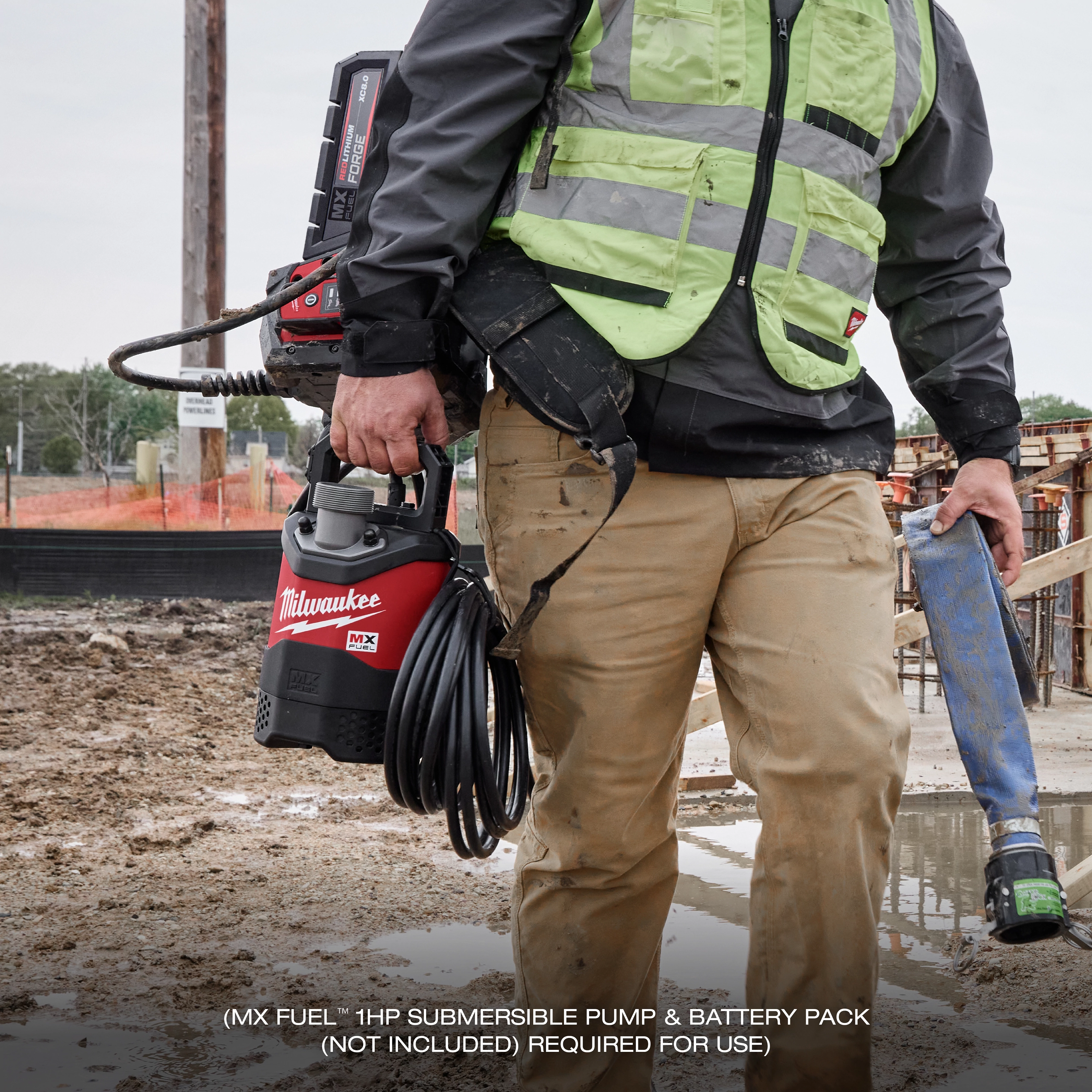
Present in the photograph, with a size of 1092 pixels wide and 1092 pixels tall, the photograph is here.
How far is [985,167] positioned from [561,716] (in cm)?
140

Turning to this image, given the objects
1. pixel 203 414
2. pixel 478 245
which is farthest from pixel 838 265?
pixel 203 414

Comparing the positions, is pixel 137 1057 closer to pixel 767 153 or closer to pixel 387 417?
pixel 387 417

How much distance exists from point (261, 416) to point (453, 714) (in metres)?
71.3

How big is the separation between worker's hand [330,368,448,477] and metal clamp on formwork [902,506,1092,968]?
106 cm

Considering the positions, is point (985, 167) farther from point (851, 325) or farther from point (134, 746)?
point (134, 746)

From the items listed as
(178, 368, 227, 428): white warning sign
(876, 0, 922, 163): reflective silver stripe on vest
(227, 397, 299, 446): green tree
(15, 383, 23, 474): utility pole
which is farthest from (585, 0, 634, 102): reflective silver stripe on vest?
(227, 397, 299, 446): green tree

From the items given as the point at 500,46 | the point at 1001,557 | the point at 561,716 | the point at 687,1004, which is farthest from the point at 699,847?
the point at 500,46

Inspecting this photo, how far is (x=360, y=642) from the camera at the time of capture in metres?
2.07

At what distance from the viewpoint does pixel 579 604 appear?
1.93 meters

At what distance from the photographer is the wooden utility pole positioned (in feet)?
36.8

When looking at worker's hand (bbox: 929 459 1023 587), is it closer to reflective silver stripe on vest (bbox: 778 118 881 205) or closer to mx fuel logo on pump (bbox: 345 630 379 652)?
reflective silver stripe on vest (bbox: 778 118 881 205)

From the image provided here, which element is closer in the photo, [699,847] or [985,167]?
[985,167]

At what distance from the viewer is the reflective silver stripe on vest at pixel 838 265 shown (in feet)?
6.30

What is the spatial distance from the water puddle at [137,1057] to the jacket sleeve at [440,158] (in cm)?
152
